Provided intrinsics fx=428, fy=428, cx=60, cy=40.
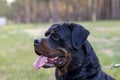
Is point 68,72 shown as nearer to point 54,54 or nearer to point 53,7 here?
point 54,54

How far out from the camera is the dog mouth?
5656 millimetres

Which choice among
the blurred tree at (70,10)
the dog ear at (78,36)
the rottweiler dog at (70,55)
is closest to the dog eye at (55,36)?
the rottweiler dog at (70,55)

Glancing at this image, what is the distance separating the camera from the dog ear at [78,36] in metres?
5.61

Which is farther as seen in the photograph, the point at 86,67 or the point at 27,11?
the point at 27,11

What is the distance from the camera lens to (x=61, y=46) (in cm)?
573

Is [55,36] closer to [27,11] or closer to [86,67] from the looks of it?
[86,67]

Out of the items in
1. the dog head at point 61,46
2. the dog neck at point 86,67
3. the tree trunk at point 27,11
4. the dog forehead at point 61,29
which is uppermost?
the dog forehead at point 61,29

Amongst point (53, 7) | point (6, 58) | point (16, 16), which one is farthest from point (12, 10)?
point (6, 58)

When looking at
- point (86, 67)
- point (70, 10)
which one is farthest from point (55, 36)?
point (70, 10)

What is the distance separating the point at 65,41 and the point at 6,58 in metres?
9.11

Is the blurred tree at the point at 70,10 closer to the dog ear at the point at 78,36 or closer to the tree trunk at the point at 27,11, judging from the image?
the tree trunk at the point at 27,11

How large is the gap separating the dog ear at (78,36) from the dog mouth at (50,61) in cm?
25

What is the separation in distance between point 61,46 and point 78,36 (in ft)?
0.87

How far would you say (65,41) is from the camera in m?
5.76
